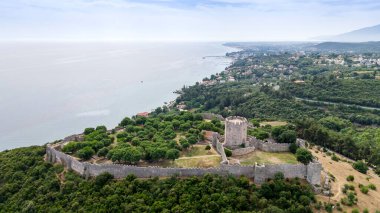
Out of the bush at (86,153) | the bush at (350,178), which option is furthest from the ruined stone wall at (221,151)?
the bush at (86,153)

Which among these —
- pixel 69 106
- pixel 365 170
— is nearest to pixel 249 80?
pixel 69 106

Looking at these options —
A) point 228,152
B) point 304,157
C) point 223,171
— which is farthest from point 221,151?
point 304,157

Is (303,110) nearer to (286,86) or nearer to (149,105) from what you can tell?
(286,86)

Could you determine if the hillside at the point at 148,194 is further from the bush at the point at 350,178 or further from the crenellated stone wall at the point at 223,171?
the bush at the point at 350,178

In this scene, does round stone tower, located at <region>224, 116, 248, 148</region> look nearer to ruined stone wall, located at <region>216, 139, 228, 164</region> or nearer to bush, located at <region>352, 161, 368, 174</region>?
ruined stone wall, located at <region>216, 139, 228, 164</region>

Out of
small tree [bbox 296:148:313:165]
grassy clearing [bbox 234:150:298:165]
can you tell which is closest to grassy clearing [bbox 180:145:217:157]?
grassy clearing [bbox 234:150:298:165]
